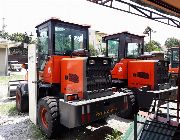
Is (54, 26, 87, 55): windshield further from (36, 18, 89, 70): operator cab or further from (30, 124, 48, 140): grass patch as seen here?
(30, 124, 48, 140): grass patch

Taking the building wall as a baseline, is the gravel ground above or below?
below

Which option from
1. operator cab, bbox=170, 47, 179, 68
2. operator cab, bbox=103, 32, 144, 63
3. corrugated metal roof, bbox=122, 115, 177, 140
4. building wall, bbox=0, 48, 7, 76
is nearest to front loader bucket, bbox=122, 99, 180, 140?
corrugated metal roof, bbox=122, 115, 177, 140

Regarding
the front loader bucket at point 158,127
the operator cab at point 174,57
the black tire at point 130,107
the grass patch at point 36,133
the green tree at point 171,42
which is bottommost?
the grass patch at point 36,133

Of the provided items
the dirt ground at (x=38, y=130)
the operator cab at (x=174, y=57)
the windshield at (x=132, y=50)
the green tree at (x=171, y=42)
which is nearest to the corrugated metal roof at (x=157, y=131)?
the dirt ground at (x=38, y=130)

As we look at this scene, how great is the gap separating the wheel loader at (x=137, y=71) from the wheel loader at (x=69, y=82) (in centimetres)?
61

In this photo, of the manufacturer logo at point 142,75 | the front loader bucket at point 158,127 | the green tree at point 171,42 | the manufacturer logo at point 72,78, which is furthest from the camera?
the green tree at point 171,42

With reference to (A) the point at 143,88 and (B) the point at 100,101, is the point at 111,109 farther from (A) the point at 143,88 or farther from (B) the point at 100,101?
(A) the point at 143,88

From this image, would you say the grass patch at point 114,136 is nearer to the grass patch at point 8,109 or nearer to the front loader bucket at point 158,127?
the front loader bucket at point 158,127

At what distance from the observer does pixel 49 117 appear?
18.5 feet

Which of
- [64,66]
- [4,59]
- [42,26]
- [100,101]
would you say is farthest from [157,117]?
[4,59]

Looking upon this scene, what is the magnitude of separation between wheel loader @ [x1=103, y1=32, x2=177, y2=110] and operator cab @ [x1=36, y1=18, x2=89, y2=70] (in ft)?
6.35

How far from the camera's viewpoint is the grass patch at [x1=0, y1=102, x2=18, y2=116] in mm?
8371

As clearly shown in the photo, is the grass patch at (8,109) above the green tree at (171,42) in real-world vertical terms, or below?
below

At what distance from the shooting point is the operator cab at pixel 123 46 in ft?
28.2
